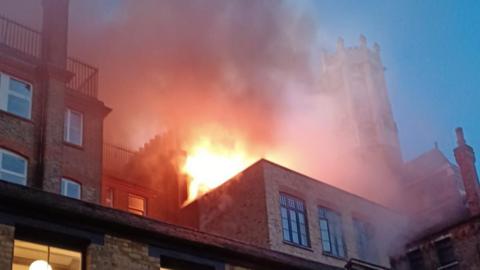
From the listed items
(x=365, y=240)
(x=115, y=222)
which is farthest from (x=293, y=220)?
(x=115, y=222)

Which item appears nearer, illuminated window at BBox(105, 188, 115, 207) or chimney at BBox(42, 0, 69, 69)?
chimney at BBox(42, 0, 69, 69)

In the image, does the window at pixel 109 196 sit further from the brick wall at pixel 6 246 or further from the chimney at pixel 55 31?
the brick wall at pixel 6 246

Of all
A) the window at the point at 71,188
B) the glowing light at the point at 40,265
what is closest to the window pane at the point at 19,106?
the window at the point at 71,188

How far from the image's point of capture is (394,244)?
1309 inches

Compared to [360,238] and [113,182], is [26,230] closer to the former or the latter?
[113,182]

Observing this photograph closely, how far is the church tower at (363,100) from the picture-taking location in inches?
2630

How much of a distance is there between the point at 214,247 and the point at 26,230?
534 centimetres

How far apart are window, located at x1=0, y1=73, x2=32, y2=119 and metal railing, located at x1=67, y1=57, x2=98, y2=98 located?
2.80 meters

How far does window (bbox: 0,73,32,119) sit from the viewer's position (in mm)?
25000

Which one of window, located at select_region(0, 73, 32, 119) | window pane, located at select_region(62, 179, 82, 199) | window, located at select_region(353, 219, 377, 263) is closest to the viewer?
window, located at select_region(0, 73, 32, 119)

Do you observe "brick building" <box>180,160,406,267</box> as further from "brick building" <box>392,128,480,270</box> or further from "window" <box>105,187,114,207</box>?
"window" <box>105,187,114,207</box>

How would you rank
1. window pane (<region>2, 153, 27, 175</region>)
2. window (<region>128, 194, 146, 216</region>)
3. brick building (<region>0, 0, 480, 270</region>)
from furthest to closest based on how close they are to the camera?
window (<region>128, 194, 146, 216</region>) → window pane (<region>2, 153, 27, 175</region>) → brick building (<region>0, 0, 480, 270</region>)

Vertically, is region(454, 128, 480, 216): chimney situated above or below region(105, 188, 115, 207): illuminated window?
above

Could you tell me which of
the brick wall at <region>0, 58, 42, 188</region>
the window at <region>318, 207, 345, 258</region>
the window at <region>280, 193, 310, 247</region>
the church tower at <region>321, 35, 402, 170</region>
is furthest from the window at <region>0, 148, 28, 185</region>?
the church tower at <region>321, 35, 402, 170</region>
